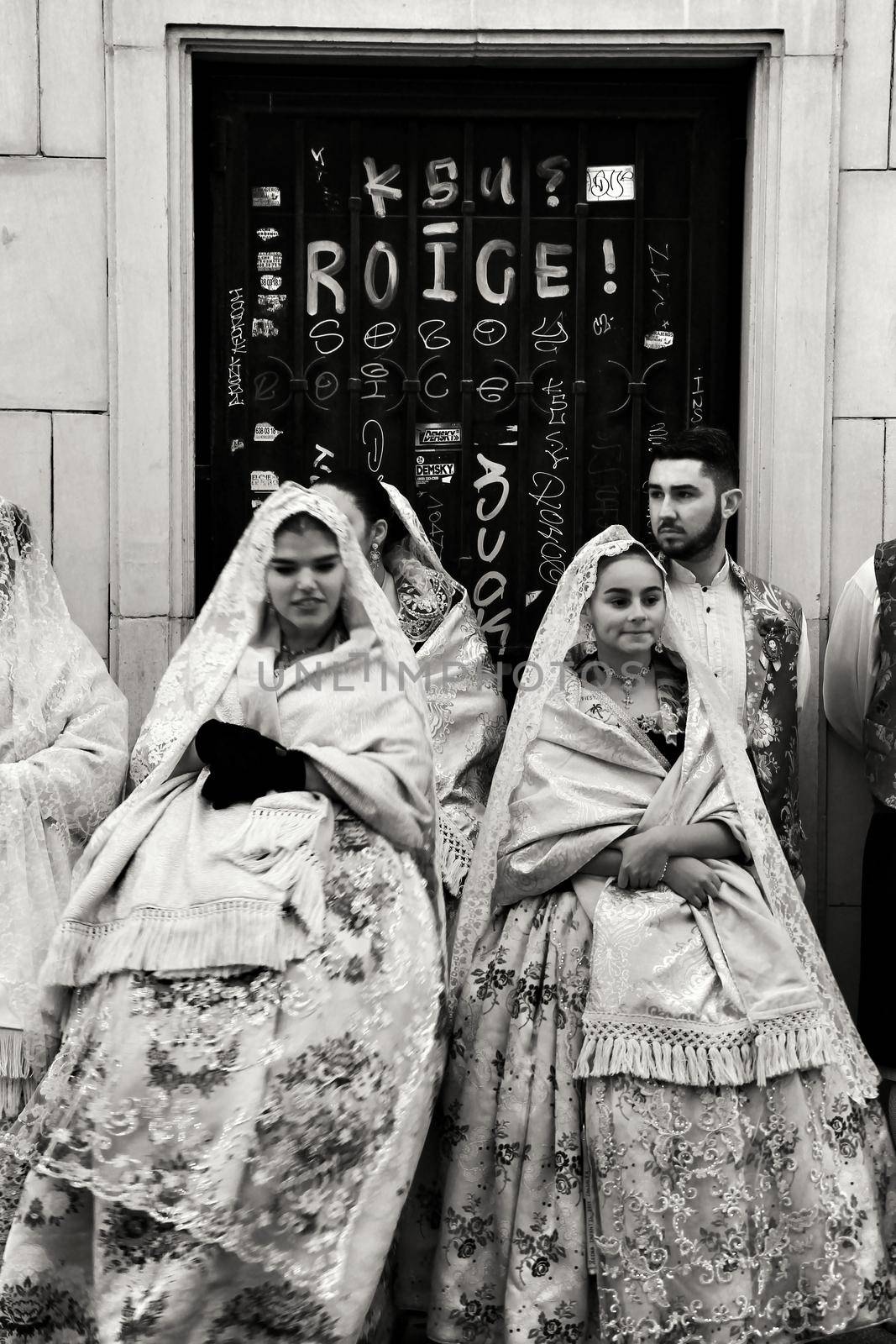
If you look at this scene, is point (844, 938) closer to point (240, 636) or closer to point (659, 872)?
point (659, 872)

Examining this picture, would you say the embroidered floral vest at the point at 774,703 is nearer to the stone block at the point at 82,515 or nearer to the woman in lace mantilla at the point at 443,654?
the woman in lace mantilla at the point at 443,654

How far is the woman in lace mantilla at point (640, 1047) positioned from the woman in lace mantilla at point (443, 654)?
29 centimetres

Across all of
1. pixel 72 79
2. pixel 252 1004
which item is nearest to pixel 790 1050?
pixel 252 1004

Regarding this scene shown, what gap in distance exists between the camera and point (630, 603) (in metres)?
3.56

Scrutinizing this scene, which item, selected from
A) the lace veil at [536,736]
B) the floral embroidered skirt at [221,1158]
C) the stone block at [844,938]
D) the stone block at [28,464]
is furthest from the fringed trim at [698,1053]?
the stone block at [28,464]

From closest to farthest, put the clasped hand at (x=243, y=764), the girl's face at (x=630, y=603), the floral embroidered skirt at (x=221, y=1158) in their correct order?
the floral embroidered skirt at (x=221, y=1158), the clasped hand at (x=243, y=764), the girl's face at (x=630, y=603)

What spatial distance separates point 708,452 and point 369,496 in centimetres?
97

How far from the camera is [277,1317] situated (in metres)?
2.94

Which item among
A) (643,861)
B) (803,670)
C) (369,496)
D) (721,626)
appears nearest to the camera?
(643,861)

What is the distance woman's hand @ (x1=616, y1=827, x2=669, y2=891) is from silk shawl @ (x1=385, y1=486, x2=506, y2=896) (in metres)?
0.58

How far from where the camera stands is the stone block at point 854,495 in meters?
4.46

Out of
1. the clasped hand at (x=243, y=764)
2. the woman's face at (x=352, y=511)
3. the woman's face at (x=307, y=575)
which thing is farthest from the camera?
the woman's face at (x=352, y=511)

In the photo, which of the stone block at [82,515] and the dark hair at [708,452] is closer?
the dark hair at [708,452]

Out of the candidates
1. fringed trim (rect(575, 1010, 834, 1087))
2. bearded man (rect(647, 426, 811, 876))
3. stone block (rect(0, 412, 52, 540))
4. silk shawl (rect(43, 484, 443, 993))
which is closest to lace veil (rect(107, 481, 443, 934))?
silk shawl (rect(43, 484, 443, 993))
